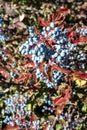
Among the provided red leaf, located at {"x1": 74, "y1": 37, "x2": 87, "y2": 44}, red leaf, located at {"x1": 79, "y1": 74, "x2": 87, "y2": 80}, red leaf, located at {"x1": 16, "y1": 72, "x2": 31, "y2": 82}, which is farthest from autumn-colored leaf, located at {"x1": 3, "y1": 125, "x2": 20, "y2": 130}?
red leaf, located at {"x1": 74, "y1": 37, "x2": 87, "y2": 44}

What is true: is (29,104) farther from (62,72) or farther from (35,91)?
(62,72)

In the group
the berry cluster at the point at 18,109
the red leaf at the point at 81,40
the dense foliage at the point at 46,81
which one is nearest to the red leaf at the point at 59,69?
the dense foliage at the point at 46,81

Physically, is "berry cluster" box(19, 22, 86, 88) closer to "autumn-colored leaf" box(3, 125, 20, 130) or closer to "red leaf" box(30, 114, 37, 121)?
"red leaf" box(30, 114, 37, 121)

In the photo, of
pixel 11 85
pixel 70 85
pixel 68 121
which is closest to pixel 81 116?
pixel 68 121

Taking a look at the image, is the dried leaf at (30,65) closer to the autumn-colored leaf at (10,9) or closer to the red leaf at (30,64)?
the red leaf at (30,64)

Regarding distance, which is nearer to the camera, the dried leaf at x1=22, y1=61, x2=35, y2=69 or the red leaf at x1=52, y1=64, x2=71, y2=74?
the red leaf at x1=52, y1=64, x2=71, y2=74

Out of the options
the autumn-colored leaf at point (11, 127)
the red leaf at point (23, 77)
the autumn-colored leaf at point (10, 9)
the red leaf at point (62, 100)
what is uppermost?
the autumn-colored leaf at point (10, 9)

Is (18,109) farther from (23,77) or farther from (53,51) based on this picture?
(53,51)

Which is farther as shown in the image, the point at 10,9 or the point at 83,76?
the point at 10,9

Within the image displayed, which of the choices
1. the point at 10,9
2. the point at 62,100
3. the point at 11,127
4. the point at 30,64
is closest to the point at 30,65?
the point at 30,64
